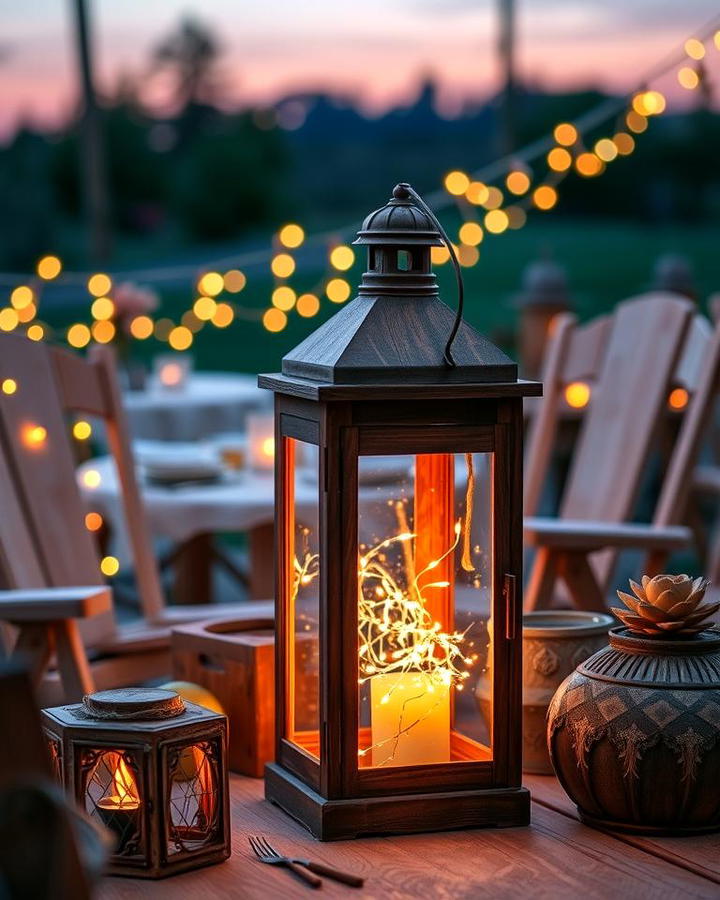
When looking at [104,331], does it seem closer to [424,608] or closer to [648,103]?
[648,103]

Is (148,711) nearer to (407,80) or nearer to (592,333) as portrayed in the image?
(592,333)

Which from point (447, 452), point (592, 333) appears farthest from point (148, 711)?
point (592, 333)

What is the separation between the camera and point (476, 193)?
4633 millimetres

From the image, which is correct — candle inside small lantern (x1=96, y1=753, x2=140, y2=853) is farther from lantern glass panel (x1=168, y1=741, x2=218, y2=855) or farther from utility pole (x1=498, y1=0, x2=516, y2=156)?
utility pole (x1=498, y1=0, x2=516, y2=156)

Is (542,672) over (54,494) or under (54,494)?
under

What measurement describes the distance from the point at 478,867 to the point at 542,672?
471 millimetres

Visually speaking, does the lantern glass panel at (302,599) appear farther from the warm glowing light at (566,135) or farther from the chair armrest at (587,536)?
the warm glowing light at (566,135)

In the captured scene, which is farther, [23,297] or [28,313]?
[28,313]

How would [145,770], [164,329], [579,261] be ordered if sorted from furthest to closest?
1. [579,261]
2. [164,329]
3. [145,770]

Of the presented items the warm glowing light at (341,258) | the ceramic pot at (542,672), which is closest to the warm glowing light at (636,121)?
the warm glowing light at (341,258)

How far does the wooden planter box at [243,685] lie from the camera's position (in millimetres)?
2240

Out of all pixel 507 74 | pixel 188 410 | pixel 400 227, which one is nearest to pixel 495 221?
pixel 188 410

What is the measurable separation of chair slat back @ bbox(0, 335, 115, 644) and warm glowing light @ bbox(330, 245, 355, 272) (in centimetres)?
135

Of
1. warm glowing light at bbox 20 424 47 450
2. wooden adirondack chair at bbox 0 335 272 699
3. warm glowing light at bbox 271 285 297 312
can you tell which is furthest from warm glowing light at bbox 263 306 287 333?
warm glowing light at bbox 20 424 47 450
